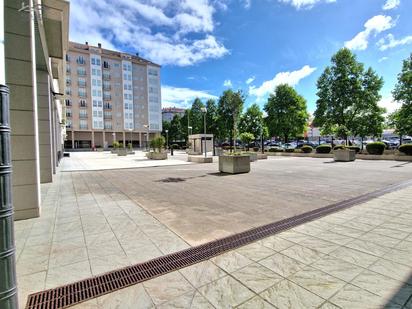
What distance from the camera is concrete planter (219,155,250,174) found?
11.3 meters

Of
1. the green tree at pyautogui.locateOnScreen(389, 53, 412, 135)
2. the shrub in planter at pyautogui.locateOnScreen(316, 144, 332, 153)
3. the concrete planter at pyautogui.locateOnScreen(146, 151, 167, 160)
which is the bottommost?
the concrete planter at pyautogui.locateOnScreen(146, 151, 167, 160)

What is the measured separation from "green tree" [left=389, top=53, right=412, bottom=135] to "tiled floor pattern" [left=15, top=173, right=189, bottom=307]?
94.8ft

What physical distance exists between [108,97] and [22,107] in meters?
62.5

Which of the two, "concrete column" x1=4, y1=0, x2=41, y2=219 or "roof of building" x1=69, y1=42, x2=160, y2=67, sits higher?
"roof of building" x1=69, y1=42, x2=160, y2=67

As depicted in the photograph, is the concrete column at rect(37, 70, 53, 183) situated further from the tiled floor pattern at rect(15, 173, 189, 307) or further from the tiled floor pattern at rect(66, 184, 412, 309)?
the tiled floor pattern at rect(66, 184, 412, 309)

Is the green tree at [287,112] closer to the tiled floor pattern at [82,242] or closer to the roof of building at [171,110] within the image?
the tiled floor pattern at [82,242]

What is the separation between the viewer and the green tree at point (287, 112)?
39.3m

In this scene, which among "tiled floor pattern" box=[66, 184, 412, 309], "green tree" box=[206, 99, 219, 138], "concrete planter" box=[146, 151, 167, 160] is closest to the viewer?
"tiled floor pattern" box=[66, 184, 412, 309]

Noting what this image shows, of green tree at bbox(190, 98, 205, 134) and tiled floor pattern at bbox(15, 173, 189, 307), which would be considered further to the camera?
green tree at bbox(190, 98, 205, 134)

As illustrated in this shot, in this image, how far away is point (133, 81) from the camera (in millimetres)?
64375

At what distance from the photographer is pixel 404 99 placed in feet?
80.9

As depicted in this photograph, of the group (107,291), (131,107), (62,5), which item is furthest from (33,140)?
(131,107)

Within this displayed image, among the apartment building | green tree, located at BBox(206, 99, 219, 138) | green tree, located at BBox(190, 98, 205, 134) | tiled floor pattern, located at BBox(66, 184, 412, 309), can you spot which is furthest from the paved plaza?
the apartment building

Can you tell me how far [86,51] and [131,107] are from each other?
54.3 ft
